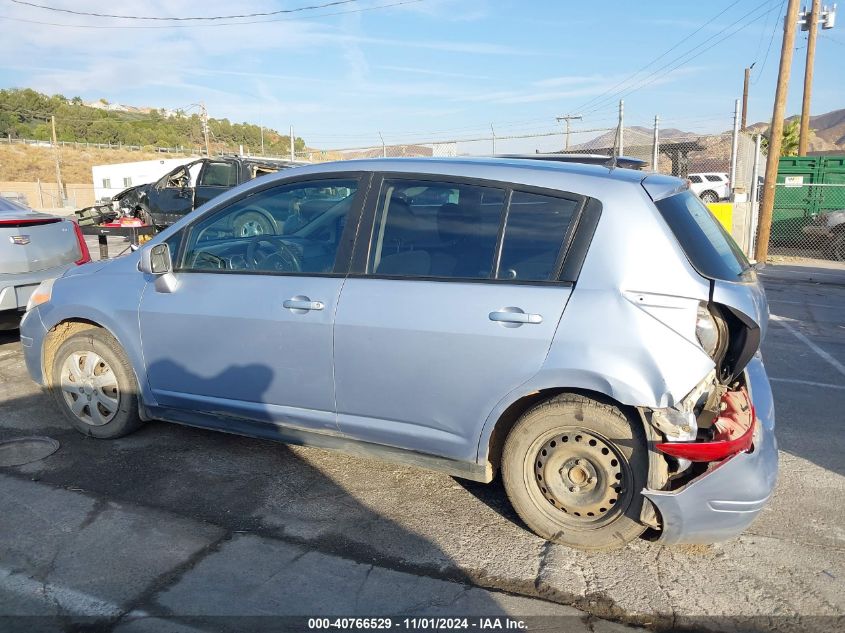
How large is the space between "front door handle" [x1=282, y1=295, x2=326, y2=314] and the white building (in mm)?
34289

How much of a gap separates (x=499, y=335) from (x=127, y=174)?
39.8 meters

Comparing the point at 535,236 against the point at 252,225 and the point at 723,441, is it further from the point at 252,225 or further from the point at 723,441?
the point at 252,225

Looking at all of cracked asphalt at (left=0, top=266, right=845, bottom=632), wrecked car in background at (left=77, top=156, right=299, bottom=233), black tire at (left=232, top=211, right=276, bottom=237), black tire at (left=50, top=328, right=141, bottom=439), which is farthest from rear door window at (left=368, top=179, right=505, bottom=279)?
wrecked car in background at (left=77, top=156, right=299, bottom=233)

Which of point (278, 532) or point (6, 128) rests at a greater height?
point (6, 128)

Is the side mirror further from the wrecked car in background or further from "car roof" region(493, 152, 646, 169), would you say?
the wrecked car in background

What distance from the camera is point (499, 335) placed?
3.24 meters

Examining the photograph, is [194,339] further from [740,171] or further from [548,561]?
[740,171]

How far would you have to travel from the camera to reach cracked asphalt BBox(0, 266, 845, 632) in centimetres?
286

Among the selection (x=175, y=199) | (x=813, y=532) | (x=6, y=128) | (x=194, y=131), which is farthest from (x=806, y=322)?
(x=194, y=131)

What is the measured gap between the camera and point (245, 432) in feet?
13.4

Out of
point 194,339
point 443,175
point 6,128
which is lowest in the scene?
point 194,339

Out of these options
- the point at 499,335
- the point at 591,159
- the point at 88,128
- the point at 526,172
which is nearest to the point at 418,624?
the point at 499,335

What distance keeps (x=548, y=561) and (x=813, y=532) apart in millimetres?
1446

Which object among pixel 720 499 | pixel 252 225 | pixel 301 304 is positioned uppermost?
pixel 252 225
